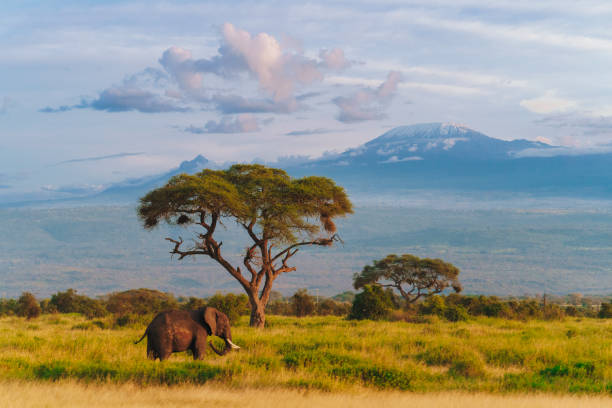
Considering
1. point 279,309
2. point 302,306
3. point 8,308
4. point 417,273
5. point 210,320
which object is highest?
point 210,320

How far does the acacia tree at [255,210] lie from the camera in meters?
25.1

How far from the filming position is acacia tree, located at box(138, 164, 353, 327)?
25141mm

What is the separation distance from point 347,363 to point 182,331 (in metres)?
3.51

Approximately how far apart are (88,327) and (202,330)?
418 inches

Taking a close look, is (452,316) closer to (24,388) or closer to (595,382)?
(595,382)

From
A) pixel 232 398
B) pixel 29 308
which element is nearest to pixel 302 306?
pixel 29 308

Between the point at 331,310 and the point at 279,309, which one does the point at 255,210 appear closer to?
the point at 331,310

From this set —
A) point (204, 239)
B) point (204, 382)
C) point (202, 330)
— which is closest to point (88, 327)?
point (204, 239)

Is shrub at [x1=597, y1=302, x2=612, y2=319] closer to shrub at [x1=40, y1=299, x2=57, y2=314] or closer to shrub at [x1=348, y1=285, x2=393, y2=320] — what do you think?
shrub at [x1=348, y1=285, x2=393, y2=320]

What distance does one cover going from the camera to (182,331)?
1330cm

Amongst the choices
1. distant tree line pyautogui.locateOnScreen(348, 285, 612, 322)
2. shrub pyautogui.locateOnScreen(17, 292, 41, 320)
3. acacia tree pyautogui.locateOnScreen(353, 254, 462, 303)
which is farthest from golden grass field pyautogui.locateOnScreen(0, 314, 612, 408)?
acacia tree pyautogui.locateOnScreen(353, 254, 462, 303)

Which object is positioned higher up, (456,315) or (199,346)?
(199,346)

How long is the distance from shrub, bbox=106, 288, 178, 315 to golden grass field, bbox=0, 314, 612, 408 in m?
19.0

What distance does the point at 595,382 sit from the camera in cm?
1280
